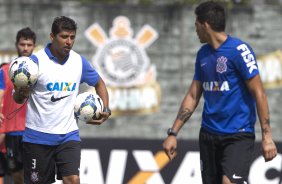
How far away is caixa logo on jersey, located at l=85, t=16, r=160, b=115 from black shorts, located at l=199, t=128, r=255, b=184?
10.8 metres

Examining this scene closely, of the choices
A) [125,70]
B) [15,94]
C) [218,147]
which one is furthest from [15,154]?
[125,70]

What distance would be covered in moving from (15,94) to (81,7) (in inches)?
427

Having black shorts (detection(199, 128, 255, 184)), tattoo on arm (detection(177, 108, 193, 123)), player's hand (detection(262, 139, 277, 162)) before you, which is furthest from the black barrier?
player's hand (detection(262, 139, 277, 162))

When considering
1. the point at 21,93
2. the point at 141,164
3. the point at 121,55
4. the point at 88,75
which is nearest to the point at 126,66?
the point at 121,55

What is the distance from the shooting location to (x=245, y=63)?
715 centimetres

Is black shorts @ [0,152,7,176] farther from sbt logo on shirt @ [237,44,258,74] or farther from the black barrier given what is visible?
sbt logo on shirt @ [237,44,258,74]

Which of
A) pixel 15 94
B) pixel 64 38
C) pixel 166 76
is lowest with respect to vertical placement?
pixel 166 76

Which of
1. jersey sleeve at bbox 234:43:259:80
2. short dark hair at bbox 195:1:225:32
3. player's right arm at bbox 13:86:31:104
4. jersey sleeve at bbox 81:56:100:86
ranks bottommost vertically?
player's right arm at bbox 13:86:31:104

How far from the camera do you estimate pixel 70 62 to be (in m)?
7.96

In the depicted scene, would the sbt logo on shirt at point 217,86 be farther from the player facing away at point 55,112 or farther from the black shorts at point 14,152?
the black shorts at point 14,152

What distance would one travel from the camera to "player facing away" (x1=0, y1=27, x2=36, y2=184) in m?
9.41

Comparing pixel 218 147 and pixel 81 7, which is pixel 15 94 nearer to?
pixel 218 147

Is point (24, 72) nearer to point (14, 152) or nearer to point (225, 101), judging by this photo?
point (225, 101)

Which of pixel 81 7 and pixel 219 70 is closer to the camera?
pixel 219 70
